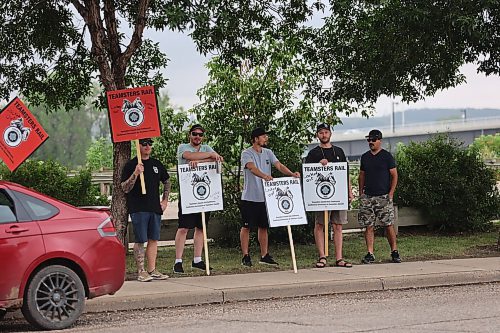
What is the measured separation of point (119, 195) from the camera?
47.3 ft

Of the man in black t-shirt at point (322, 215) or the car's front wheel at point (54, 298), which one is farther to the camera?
the man in black t-shirt at point (322, 215)

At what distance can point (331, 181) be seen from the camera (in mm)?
14258

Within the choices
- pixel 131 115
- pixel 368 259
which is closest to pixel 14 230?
pixel 131 115

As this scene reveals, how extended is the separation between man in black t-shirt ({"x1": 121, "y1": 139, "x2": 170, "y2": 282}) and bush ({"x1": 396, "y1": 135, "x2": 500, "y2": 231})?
7.49m

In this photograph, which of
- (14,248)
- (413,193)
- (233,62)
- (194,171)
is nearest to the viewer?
(14,248)

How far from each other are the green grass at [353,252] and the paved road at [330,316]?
8.19 feet

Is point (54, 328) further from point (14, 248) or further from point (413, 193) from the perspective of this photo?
point (413, 193)

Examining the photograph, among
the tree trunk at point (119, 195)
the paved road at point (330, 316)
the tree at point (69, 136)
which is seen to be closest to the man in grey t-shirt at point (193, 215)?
the tree trunk at point (119, 195)

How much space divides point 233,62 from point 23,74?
3719mm

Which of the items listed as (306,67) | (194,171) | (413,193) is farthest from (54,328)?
(413,193)

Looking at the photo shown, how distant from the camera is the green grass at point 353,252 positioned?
1398 cm

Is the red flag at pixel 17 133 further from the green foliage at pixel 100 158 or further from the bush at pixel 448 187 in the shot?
the green foliage at pixel 100 158

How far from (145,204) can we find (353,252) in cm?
488

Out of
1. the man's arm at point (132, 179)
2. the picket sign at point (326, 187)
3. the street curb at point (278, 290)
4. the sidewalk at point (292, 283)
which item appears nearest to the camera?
the street curb at point (278, 290)
